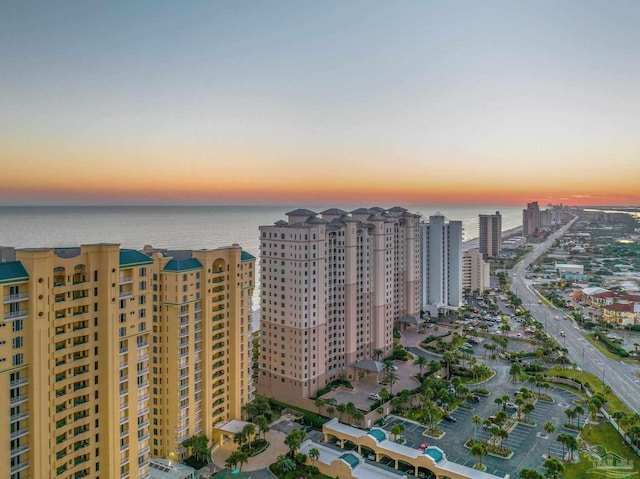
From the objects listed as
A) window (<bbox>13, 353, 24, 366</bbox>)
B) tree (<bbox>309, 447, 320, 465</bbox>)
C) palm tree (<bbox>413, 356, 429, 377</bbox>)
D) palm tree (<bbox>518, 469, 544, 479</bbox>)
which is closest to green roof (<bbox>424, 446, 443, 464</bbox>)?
palm tree (<bbox>518, 469, 544, 479</bbox>)

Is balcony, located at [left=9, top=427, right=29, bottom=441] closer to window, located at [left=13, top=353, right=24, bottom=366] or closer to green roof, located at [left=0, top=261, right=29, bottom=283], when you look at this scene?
window, located at [left=13, top=353, right=24, bottom=366]

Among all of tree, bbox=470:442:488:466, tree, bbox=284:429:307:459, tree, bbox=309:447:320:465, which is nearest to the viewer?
tree, bbox=470:442:488:466

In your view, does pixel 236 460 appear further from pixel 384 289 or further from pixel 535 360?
pixel 535 360

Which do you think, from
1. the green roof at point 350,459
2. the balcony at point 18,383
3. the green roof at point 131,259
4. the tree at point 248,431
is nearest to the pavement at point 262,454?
the tree at point 248,431

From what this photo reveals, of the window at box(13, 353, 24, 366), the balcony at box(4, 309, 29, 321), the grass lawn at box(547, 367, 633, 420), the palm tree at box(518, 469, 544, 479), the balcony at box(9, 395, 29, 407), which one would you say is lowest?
the grass lawn at box(547, 367, 633, 420)

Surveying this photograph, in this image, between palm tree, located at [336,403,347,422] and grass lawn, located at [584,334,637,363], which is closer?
palm tree, located at [336,403,347,422]

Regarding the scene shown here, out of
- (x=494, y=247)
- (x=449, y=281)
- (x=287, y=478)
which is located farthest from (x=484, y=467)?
(x=494, y=247)
